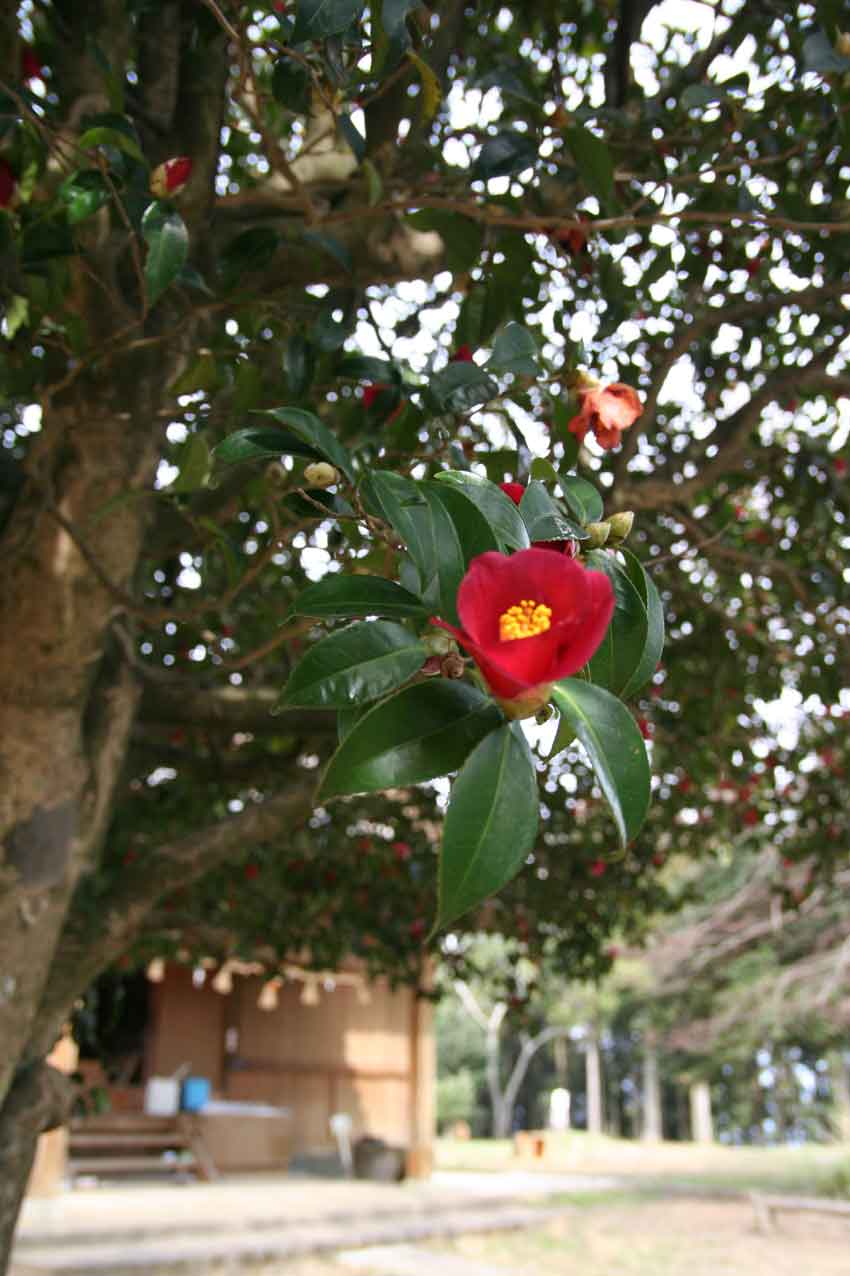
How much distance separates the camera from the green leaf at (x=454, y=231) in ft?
5.70

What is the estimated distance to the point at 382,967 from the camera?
473 centimetres

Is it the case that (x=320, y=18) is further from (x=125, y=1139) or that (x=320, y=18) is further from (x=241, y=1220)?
(x=125, y=1139)

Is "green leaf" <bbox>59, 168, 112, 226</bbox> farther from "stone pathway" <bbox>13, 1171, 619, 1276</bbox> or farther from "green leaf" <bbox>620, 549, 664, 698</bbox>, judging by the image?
"stone pathway" <bbox>13, 1171, 619, 1276</bbox>

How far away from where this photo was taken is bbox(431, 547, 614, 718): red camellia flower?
543 millimetres

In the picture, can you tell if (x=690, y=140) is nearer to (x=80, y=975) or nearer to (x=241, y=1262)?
(x=80, y=975)

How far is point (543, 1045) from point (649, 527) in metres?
23.3

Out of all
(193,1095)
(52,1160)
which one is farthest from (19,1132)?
(193,1095)

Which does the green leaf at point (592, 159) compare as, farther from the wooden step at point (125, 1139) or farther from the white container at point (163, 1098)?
the white container at point (163, 1098)

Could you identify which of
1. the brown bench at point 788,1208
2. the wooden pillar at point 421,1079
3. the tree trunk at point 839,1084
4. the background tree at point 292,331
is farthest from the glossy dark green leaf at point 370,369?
the tree trunk at point 839,1084

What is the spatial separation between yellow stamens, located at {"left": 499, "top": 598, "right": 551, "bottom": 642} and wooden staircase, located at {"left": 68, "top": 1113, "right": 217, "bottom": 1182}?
9354 millimetres

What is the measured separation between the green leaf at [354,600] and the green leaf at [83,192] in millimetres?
961

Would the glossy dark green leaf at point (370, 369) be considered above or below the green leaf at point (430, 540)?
above

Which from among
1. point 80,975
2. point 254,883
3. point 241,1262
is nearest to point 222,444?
point 80,975

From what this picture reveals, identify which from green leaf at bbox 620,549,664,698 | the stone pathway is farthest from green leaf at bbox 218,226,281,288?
the stone pathway
